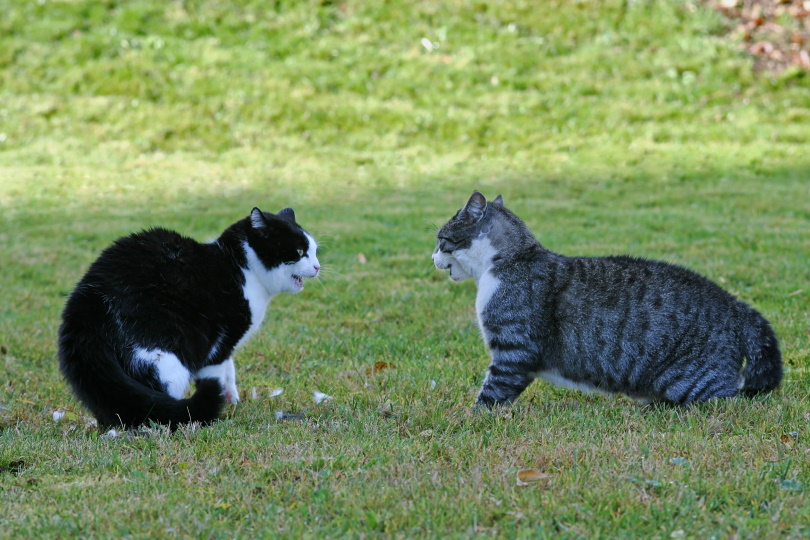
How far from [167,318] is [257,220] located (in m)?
0.96

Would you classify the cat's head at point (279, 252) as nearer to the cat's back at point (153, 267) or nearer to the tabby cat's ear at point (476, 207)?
the cat's back at point (153, 267)

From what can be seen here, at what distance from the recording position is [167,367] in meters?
5.33

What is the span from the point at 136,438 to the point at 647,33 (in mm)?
16963

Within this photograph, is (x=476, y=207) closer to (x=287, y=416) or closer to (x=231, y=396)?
(x=287, y=416)

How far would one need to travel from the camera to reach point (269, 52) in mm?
18812

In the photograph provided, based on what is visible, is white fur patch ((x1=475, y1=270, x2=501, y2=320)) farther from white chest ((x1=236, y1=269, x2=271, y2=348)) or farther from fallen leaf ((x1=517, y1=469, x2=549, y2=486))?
fallen leaf ((x1=517, y1=469, x2=549, y2=486))

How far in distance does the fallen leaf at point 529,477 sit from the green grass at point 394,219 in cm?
5

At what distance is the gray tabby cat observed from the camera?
5438 mm

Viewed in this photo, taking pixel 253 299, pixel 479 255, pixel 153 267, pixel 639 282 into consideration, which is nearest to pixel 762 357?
pixel 639 282

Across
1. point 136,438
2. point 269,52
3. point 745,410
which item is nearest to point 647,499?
point 745,410

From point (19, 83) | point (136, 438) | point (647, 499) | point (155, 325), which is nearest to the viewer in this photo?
point (647, 499)

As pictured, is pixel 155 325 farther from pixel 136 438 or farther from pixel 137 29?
pixel 137 29

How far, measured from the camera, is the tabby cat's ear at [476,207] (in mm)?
5836

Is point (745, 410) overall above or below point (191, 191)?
above
